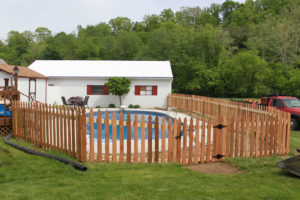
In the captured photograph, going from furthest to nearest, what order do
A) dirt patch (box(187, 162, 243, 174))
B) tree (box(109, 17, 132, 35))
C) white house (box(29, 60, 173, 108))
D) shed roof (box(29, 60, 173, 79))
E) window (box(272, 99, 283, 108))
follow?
1. tree (box(109, 17, 132, 35))
2. shed roof (box(29, 60, 173, 79))
3. white house (box(29, 60, 173, 108))
4. window (box(272, 99, 283, 108))
5. dirt patch (box(187, 162, 243, 174))

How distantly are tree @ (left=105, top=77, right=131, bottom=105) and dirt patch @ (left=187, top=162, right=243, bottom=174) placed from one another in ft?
52.4

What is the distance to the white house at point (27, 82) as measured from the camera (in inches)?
661

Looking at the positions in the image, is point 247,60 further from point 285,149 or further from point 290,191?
point 290,191

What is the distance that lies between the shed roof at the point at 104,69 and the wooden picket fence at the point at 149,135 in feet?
47.0

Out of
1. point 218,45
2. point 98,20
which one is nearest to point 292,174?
point 218,45

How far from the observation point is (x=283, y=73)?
30047mm

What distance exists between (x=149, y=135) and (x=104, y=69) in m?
19.3

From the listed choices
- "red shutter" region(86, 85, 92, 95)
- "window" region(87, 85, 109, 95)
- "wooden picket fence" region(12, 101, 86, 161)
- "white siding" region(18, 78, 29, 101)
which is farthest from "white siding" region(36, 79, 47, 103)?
"wooden picket fence" region(12, 101, 86, 161)

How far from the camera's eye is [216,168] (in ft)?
19.7

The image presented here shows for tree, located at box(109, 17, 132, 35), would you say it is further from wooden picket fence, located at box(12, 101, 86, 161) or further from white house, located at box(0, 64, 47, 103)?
wooden picket fence, located at box(12, 101, 86, 161)

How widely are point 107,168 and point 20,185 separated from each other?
1.64 metres

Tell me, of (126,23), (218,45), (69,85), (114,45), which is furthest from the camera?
(126,23)

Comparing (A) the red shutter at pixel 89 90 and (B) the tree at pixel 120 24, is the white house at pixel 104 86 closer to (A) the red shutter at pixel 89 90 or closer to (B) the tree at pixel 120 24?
(A) the red shutter at pixel 89 90

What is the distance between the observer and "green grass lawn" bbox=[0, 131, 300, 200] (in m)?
4.19
